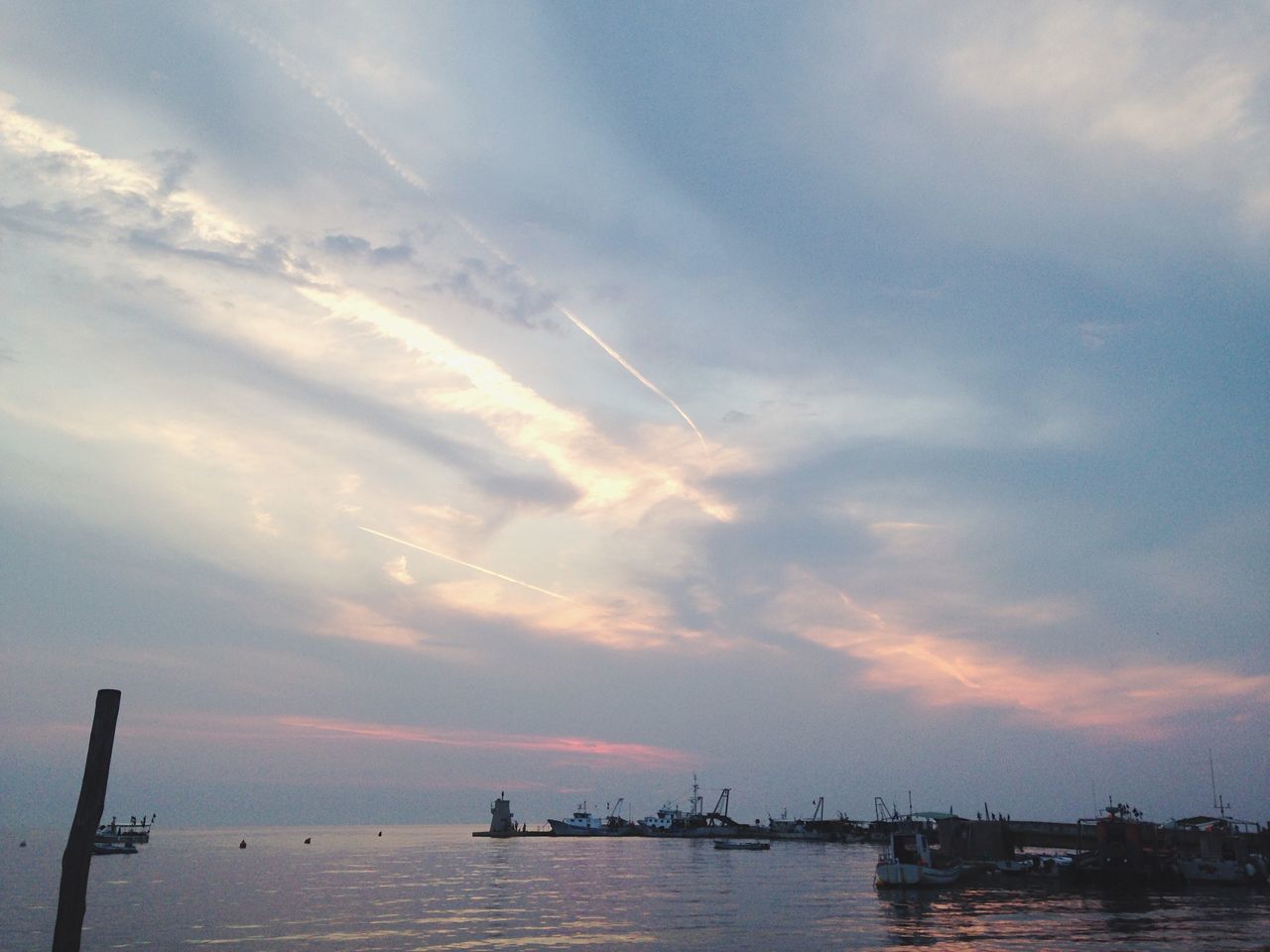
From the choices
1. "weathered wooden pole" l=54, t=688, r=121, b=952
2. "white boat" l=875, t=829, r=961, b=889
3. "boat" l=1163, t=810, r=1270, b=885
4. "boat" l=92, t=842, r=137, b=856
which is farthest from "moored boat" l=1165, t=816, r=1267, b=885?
"boat" l=92, t=842, r=137, b=856

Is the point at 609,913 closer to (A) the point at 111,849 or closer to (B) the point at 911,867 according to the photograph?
(B) the point at 911,867

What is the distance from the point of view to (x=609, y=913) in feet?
196

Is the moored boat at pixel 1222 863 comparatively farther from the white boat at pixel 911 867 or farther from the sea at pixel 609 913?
the white boat at pixel 911 867

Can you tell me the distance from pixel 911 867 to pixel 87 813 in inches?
2623

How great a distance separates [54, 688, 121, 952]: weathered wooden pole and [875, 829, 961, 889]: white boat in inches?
2544

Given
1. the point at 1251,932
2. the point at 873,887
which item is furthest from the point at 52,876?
the point at 1251,932

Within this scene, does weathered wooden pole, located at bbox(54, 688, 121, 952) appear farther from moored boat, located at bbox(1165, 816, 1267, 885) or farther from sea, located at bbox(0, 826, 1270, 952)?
moored boat, located at bbox(1165, 816, 1267, 885)

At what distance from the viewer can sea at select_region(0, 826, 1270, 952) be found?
46.2m

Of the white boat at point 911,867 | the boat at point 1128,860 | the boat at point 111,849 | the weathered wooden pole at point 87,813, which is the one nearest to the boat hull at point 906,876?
the white boat at point 911,867

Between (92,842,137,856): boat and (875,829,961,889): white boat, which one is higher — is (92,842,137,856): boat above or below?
below

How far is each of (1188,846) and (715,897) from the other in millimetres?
55168

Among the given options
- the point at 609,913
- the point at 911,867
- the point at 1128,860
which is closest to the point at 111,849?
the point at 609,913

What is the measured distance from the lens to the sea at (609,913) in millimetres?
46219

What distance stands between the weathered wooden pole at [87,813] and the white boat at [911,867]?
64629 mm
